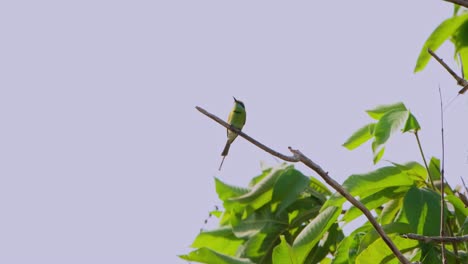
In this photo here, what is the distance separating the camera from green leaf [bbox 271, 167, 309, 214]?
4.23 meters

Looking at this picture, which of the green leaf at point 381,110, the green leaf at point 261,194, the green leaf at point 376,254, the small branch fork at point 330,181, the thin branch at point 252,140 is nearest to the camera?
the small branch fork at point 330,181

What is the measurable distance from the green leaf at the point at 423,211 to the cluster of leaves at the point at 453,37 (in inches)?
20.9

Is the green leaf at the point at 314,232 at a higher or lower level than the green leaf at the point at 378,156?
Result: lower

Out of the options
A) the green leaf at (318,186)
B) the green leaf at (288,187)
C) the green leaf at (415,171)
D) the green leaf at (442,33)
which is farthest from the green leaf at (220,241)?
the green leaf at (442,33)

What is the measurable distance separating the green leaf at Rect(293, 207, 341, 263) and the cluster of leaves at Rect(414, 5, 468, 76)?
693 mm

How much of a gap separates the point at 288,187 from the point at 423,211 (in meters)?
0.77

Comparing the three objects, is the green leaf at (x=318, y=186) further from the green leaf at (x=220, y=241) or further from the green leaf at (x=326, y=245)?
the green leaf at (x=220, y=241)

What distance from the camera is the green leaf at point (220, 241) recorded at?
4457 millimetres

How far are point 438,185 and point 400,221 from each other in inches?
14.0

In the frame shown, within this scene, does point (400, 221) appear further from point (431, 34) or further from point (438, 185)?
point (431, 34)

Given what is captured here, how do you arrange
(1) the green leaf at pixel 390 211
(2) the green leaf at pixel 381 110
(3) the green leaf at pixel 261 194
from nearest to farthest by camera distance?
(1) the green leaf at pixel 390 211 < (2) the green leaf at pixel 381 110 < (3) the green leaf at pixel 261 194

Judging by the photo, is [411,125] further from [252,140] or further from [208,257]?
[252,140]

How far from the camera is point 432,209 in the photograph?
12.0 ft

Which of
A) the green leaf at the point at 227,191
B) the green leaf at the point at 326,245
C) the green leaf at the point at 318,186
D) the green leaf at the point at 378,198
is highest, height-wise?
the green leaf at the point at 227,191
